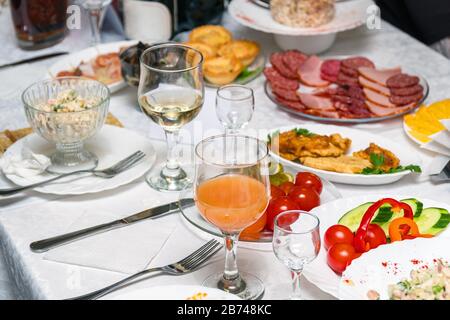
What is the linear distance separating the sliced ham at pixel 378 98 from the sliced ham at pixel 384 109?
0.01 m

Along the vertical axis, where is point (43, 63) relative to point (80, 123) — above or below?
below

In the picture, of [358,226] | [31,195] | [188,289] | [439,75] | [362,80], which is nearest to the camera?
[188,289]

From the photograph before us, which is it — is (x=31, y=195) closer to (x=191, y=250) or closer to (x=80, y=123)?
(x=80, y=123)

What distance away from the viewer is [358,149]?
1.62 meters

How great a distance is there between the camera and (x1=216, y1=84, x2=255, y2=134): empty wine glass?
4.95 feet

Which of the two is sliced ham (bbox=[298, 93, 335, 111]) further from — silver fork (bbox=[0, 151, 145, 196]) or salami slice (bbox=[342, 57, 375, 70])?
silver fork (bbox=[0, 151, 145, 196])

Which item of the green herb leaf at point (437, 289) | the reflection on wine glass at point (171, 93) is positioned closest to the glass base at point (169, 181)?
the reflection on wine glass at point (171, 93)

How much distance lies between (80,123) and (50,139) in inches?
2.8

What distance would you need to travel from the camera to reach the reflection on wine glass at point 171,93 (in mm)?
1404

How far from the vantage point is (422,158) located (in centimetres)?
161

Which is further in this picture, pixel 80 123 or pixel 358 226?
pixel 80 123

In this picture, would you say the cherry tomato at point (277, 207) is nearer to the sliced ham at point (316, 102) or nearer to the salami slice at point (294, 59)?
the sliced ham at point (316, 102)

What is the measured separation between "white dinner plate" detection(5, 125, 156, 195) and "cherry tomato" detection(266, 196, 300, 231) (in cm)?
32

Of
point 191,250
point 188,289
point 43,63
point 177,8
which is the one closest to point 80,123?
point 191,250
